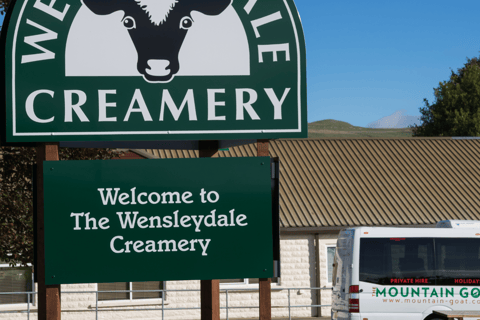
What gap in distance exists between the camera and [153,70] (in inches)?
215

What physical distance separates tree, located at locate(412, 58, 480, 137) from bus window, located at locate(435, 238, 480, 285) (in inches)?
1148

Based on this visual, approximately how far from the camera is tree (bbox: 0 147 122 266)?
375 inches

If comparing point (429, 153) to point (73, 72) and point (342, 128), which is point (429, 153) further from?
point (342, 128)

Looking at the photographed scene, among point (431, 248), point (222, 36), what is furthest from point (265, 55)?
point (431, 248)


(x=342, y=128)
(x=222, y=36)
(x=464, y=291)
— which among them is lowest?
(x=464, y=291)

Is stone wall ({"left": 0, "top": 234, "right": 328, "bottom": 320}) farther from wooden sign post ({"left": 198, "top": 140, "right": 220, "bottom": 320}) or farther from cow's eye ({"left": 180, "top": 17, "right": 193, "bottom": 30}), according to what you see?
cow's eye ({"left": 180, "top": 17, "right": 193, "bottom": 30})

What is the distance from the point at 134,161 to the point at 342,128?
166 metres

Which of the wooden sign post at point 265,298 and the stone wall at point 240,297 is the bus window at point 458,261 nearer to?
the stone wall at point 240,297

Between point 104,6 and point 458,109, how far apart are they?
41449 millimetres

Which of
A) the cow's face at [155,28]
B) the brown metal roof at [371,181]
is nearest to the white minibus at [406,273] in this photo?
the brown metal roof at [371,181]

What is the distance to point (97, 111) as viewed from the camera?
17.6ft

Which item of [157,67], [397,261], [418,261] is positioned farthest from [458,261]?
[157,67]

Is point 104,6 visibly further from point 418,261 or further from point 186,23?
point 418,261

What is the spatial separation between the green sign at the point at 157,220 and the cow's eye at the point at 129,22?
1.30m
